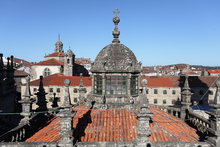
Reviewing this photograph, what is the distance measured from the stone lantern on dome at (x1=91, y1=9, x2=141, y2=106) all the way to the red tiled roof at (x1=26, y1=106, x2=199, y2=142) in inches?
39.5

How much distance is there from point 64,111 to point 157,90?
5030 cm

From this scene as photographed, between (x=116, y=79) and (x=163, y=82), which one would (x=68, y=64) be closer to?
(x=163, y=82)

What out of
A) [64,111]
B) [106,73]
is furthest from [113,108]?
[64,111]

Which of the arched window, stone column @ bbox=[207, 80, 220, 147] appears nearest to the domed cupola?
stone column @ bbox=[207, 80, 220, 147]

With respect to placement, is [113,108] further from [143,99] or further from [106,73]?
[143,99]

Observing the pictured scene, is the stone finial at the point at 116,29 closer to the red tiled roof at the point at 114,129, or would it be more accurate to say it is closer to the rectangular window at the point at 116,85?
the rectangular window at the point at 116,85

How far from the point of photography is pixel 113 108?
45.2 feet

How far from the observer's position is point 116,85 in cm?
1416

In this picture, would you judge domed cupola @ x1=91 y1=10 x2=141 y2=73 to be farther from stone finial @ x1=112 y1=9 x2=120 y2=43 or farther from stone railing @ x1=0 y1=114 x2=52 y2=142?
stone railing @ x1=0 y1=114 x2=52 y2=142

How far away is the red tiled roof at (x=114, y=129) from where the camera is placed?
10.8 m

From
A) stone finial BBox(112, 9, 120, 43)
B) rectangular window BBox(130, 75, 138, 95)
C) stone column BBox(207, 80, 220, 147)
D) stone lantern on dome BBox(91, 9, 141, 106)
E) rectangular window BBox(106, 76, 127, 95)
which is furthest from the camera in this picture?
stone finial BBox(112, 9, 120, 43)

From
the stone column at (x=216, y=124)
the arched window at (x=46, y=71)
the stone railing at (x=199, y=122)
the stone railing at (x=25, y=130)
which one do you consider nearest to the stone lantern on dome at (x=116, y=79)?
the stone railing at (x=199, y=122)

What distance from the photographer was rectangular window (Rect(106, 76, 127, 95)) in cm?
1412

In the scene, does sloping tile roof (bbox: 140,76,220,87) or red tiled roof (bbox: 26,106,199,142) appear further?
sloping tile roof (bbox: 140,76,220,87)
